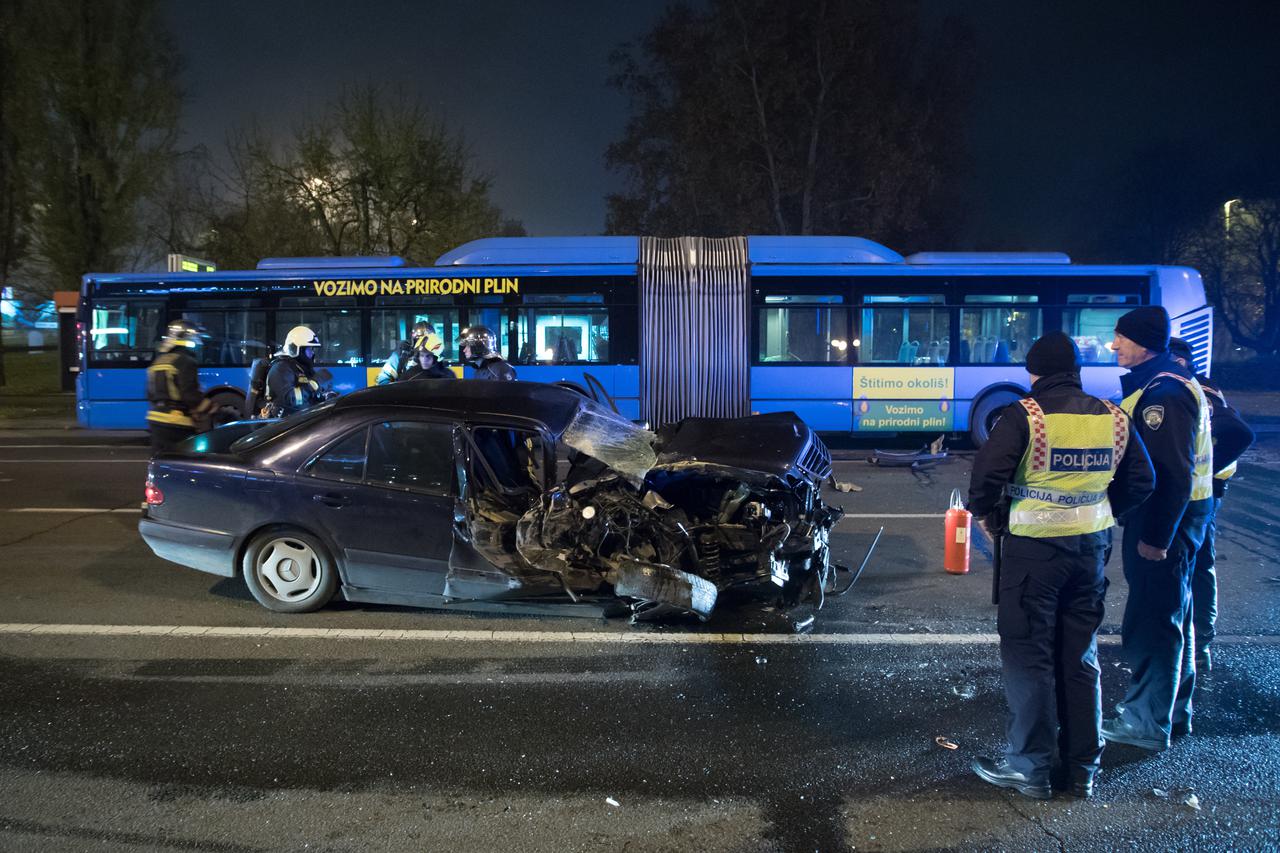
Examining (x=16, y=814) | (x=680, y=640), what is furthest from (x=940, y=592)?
(x=16, y=814)

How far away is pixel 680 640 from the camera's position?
5305 millimetres

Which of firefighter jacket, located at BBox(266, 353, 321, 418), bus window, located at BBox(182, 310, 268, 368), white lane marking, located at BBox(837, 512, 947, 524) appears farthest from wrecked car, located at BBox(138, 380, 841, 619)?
bus window, located at BBox(182, 310, 268, 368)

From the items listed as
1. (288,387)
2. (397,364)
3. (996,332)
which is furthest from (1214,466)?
(996,332)

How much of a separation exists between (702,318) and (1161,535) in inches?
418

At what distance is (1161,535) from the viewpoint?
12.2ft

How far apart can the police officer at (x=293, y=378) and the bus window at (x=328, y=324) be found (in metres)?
5.63

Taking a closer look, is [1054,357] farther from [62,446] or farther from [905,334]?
[62,446]

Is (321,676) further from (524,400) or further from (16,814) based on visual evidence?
(524,400)

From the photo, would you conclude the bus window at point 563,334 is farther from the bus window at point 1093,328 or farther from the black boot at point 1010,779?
the black boot at point 1010,779

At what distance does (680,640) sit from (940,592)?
208cm

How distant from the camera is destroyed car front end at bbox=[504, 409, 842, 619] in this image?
523 centimetres

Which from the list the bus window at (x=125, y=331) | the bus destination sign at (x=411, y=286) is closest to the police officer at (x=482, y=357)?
the bus destination sign at (x=411, y=286)

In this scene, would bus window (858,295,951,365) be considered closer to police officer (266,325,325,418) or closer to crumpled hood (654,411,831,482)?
crumpled hood (654,411,831,482)

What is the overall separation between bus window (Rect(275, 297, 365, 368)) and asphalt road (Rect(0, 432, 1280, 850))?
27.1 ft
